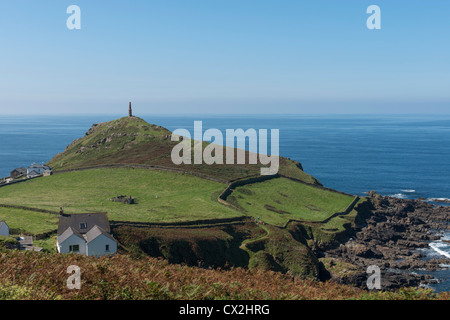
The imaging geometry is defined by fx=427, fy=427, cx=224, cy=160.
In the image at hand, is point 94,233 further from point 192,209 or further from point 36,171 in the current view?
point 36,171

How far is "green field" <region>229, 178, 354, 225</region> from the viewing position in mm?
79062

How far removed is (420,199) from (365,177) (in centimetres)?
3927

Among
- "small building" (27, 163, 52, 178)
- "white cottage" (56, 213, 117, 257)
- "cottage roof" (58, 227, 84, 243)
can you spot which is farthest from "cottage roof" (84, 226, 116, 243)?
"small building" (27, 163, 52, 178)

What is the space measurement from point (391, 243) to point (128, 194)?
4962 centimetres

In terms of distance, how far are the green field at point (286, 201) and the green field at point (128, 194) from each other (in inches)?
222

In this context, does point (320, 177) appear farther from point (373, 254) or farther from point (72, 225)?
point (72, 225)

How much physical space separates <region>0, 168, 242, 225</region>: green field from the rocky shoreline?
2023 centimetres

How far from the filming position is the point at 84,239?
47.8 metres

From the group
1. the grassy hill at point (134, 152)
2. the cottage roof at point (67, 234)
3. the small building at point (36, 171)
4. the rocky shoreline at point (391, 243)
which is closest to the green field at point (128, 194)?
the small building at point (36, 171)

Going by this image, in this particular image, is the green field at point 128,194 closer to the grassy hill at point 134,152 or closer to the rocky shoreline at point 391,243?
the grassy hill at point 134,152

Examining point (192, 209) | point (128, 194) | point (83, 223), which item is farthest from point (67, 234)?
point (128, 194)

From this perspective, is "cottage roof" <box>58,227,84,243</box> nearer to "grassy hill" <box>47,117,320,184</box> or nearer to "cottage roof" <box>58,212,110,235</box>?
"cottage roof" <box>58,212,110,235</box>
